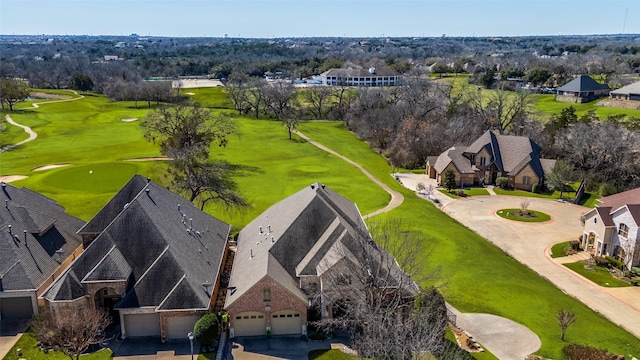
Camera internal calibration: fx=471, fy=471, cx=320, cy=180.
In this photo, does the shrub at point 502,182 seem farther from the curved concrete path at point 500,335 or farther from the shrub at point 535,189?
the curved concrete path at point 500,335

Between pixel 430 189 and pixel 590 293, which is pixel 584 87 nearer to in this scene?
pixel 430 189

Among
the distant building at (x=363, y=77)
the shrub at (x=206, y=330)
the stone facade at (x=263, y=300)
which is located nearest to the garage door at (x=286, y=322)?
the stone facade at (x=263, y=300)

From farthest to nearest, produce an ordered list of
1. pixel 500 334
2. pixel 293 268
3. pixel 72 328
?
pixel 293 268 → pixel 500 334 → pixel 72 328

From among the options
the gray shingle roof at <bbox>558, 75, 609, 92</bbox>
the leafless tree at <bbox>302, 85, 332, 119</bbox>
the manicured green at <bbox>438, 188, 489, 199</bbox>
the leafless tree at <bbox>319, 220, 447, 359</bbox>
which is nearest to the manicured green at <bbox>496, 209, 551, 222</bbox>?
the manicured green at <bbox>438, 188, 489, 199</bbox>

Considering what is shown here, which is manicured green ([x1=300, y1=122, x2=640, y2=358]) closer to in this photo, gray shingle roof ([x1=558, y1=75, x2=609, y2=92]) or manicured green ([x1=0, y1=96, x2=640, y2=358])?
manicured green ([x1=0, y1=96, x2=640, y2=358])

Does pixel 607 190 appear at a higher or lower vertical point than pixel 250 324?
higher

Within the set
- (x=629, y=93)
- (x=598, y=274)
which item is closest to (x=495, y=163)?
(x=598, y=274)

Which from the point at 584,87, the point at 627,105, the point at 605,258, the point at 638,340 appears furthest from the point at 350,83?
the point at 638,340

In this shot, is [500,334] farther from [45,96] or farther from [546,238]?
[45,96]
